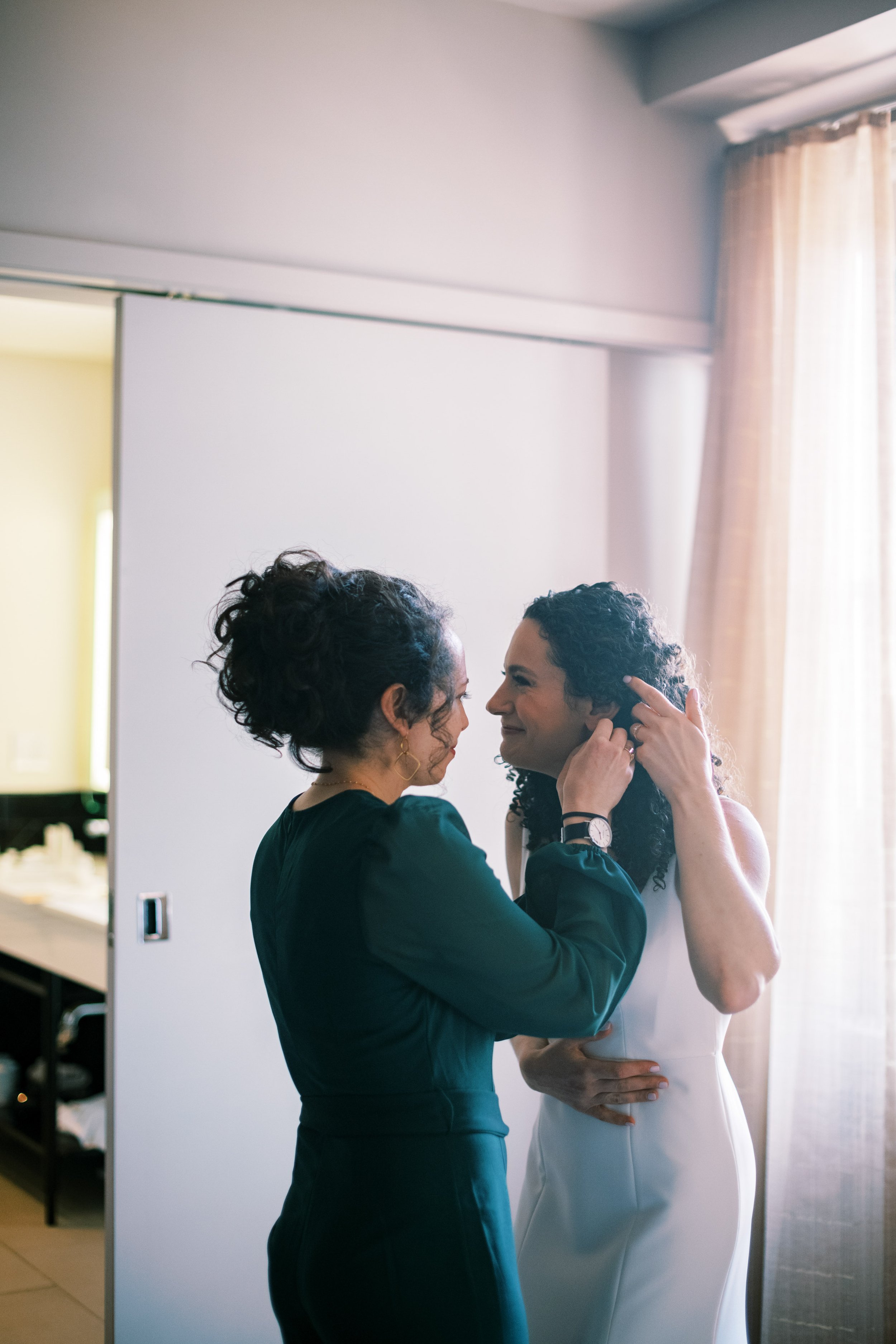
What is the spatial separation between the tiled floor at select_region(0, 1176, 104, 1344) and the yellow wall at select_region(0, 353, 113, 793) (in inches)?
67.2

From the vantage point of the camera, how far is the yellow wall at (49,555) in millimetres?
4730

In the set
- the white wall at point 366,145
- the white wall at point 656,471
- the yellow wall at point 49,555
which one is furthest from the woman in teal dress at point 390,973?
the yellow wall at point 49,555

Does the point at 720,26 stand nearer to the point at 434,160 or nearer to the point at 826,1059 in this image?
the point at 434,160

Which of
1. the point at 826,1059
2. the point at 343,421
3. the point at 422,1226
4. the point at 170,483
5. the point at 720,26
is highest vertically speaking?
the point at 720,26

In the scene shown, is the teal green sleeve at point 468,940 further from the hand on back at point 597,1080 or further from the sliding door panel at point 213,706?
the sliding door panel at point 213,706

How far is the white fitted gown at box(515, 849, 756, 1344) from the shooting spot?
5.05ft

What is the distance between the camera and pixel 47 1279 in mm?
3201

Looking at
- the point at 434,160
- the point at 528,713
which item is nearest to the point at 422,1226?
the point at 528,713

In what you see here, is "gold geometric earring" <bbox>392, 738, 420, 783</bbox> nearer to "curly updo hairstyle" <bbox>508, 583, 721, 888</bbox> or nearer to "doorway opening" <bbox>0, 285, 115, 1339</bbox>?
"curly updo hairstyle" <bbox>508, 583, 721, 888</bbox>

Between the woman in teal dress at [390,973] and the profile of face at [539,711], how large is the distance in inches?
12.2

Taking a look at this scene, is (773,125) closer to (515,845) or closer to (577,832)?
(515,845)

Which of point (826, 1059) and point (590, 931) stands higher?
point (590, 931)

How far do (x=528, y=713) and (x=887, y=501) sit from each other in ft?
4.39

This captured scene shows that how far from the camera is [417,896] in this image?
4.00 feet
